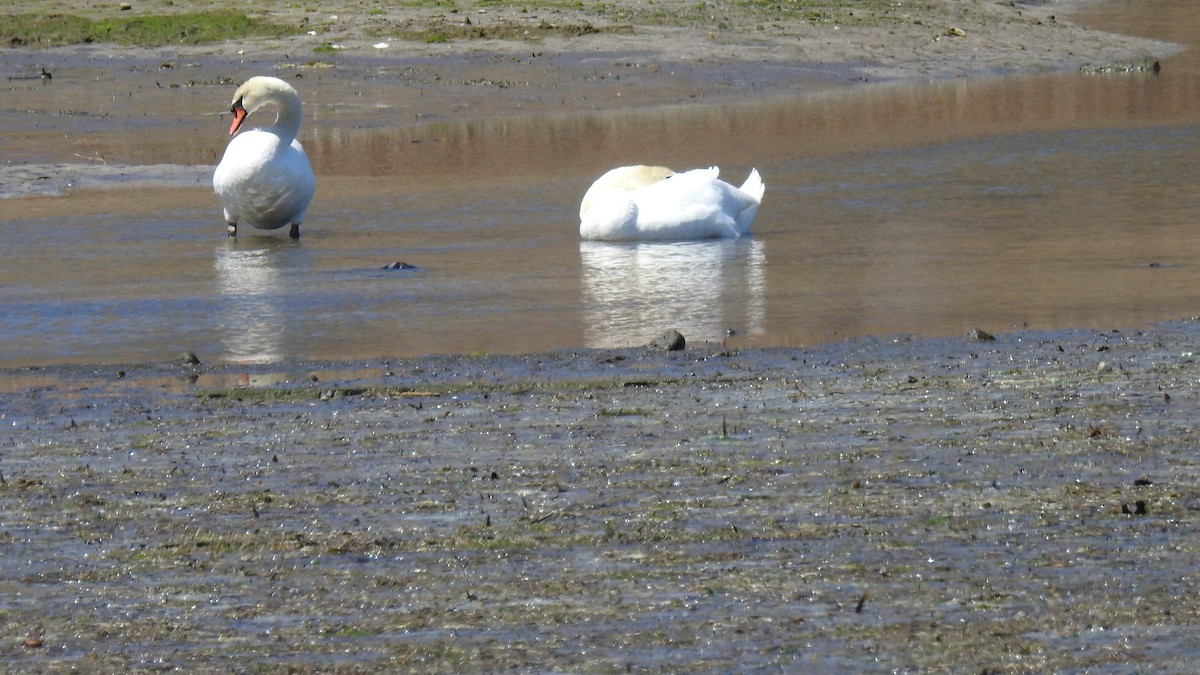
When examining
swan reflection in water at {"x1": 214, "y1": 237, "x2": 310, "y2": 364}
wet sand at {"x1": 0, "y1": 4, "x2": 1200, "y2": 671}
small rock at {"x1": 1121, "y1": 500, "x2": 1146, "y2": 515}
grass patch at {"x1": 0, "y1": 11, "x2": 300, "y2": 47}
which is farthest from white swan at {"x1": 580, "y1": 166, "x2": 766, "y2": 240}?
grass patch at {"x1": 0, "y1": 11, "x2": 300, "y2": 47}

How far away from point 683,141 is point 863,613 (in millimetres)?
12408

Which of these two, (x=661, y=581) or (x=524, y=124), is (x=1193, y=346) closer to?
(x=661, y=581)

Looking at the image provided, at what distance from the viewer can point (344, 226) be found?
11.2 metres

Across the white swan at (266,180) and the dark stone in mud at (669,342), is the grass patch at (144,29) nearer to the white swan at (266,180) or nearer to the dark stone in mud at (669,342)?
the white swan at (266,180)

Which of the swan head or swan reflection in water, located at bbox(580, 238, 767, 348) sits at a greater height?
the swan head

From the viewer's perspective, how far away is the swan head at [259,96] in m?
Result: 11.4

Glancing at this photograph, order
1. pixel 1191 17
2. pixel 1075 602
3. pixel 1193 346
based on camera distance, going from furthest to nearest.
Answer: pixel 1191 17
pixel 1193 346
pixel 1075 602

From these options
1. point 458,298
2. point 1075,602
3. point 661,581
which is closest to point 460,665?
point 661,581

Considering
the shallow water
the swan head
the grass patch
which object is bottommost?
the shallow water

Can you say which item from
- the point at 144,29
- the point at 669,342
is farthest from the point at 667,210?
the point at 144,29

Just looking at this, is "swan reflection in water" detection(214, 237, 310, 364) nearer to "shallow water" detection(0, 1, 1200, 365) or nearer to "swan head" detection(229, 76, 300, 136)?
"shallow water" detection(0, 1, 1200, 365)

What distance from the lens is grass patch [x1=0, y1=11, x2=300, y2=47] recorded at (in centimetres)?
2411

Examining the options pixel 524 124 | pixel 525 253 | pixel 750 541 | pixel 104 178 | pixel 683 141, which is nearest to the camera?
pixel 750 541

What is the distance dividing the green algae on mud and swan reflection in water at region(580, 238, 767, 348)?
94 centimetres
